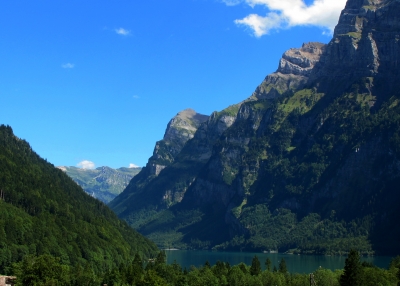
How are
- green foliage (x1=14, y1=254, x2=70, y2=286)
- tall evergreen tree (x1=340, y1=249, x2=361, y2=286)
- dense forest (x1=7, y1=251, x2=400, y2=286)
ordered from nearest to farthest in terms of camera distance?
green foliage (x1=14, y1=254, x2=70, y2=286)
tall evergreen tree (x1=340, y1=249, x2=361, y2=286)
dense forest (x1=7, y1=251, x2=400, y2=286)

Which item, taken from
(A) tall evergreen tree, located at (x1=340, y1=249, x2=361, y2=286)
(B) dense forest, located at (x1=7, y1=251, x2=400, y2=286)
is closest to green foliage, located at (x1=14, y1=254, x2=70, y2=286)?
(B) dense forest, located at (x1=7, y1=251, x2=400, y2=286)

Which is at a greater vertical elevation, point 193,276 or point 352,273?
point 352,273

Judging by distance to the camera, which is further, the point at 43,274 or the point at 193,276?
the point at 193,276

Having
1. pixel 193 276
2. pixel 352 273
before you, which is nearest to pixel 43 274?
pixel 193 276

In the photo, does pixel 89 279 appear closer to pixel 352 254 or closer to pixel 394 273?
pixel 352 254

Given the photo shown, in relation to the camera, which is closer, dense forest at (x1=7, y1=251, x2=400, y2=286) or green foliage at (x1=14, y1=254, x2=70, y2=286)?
green foliage at (x1=14, y1=254, x2=70, y2=286)

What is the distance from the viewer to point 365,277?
511 ft

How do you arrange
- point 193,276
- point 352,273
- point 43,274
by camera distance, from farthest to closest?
point 193,276 → point 352,273 → point 43,274

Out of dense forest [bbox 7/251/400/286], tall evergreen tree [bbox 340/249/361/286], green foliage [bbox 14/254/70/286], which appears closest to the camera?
green foliage [bbox 14/254/70/286]

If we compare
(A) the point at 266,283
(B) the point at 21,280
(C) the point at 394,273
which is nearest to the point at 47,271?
(B) the point at 21,280

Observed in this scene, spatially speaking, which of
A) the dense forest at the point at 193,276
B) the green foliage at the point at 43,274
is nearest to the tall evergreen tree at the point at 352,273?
the dense forest at the point at 193,276

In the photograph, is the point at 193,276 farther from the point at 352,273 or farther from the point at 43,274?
the point at 352,273

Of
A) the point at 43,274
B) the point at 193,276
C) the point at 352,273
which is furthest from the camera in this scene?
the point at 193,276

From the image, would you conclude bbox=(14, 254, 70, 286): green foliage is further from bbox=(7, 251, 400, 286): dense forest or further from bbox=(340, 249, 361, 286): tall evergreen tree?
bbox=(340, 249, 361, 286): tall evergreen tree
